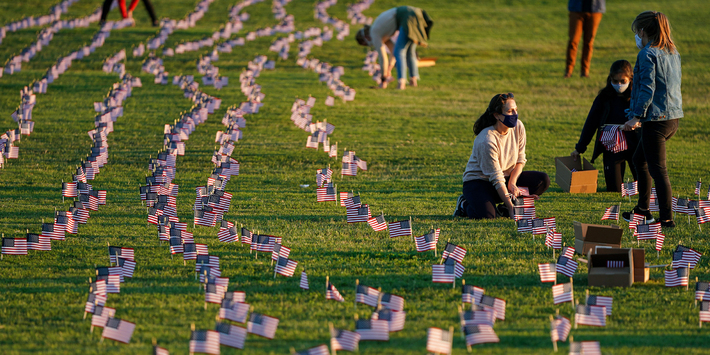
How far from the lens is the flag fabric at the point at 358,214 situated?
8773 millimetres

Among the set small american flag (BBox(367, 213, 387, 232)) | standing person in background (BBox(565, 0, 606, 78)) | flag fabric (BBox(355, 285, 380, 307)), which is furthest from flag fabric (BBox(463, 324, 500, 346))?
standing person in background (BBox(565, 0, 606, 78))

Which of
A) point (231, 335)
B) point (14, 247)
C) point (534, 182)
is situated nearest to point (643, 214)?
point (534, 182)

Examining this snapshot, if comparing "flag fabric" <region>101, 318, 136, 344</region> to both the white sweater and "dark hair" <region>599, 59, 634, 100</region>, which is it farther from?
"dark hair" <region>599, 59, 634, 100</region>

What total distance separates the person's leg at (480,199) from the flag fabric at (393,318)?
3423mm

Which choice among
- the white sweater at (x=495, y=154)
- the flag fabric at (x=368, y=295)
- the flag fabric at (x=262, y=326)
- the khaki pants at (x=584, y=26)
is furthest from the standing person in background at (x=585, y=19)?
the flag fabric at (x=262, y=326)

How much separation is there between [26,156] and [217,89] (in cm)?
671

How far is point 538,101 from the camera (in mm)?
18281

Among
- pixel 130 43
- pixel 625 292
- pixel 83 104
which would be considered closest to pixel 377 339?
pixel 625 292

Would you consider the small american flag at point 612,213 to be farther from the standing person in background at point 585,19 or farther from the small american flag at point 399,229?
the standing person in background at point 585,19

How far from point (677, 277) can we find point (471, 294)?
75.2 inches

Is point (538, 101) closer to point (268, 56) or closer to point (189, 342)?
point (268, 56)

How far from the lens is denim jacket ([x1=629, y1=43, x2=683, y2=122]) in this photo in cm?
821

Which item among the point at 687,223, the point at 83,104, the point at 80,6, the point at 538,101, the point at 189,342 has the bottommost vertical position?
the point at 189,342

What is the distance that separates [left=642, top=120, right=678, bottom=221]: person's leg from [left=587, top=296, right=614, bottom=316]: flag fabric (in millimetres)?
2756
